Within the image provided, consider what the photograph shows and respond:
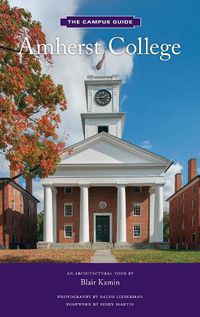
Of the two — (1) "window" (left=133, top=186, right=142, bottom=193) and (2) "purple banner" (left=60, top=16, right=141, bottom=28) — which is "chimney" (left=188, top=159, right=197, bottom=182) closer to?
(1) "window" (left=133, top=186, right=142, bottom=193)

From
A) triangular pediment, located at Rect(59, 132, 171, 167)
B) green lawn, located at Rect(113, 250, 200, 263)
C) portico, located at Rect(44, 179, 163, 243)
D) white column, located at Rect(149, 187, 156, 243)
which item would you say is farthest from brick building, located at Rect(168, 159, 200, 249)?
green lawn, located at Rect(113, 250, 200, 263)

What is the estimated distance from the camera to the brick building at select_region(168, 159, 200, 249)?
48.6m

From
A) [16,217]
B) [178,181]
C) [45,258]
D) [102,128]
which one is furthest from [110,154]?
[178,181]

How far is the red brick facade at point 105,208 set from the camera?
45.6m

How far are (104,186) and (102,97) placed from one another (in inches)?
470

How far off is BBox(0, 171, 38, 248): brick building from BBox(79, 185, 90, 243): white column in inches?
313

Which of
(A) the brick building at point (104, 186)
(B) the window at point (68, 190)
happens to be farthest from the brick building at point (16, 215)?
(A) the brick building at point (104, 186)

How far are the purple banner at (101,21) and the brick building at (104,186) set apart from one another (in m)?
30.2

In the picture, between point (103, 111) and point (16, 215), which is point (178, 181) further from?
point (16, 215)

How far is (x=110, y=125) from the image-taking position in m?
49.6

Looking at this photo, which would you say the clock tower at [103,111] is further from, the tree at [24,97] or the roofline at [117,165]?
the tree at [24,97]
